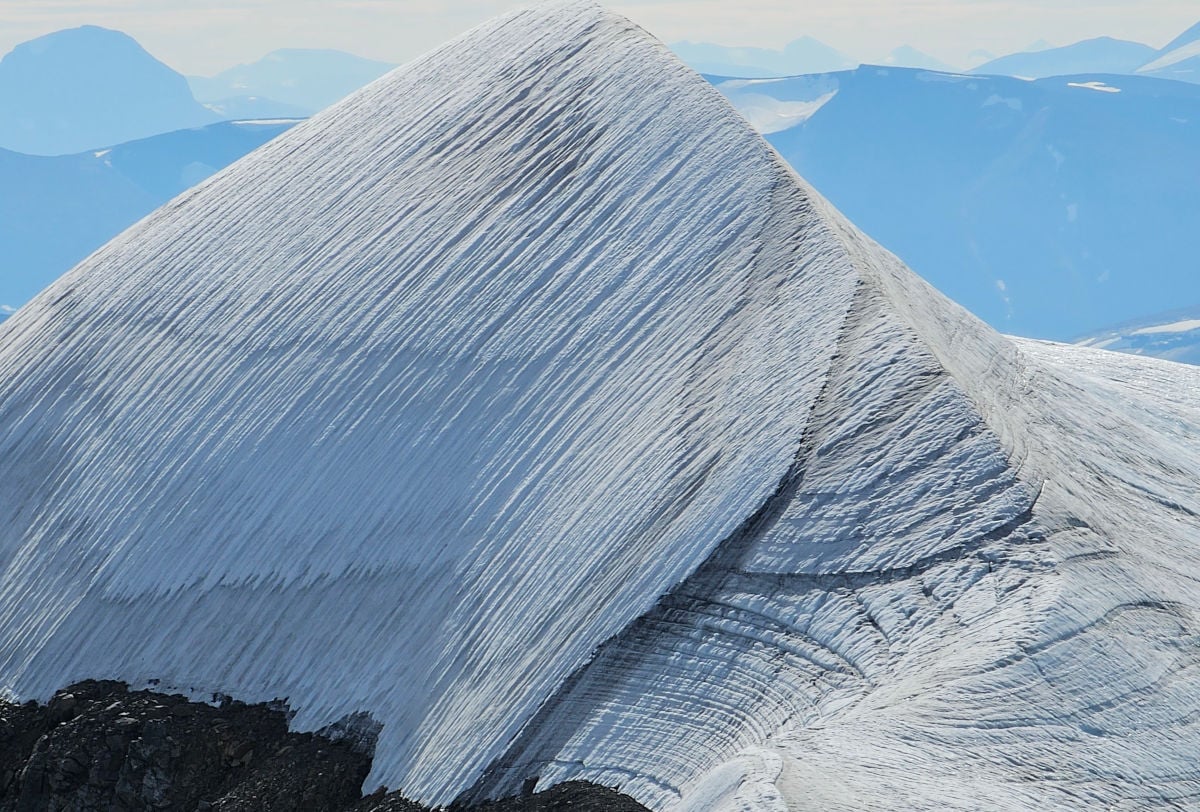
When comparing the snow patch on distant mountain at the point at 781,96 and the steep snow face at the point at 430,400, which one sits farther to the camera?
the snow patch on distant mountain at the point at 781,96

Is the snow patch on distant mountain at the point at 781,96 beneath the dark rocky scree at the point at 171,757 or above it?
beneath

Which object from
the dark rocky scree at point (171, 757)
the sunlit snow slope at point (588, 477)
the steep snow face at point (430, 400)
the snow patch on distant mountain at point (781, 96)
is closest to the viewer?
the sunlit snow slope at point (588, 477)

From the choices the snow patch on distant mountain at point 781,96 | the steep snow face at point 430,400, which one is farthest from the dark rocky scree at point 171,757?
the snow patch on distant mountain at point 781,96

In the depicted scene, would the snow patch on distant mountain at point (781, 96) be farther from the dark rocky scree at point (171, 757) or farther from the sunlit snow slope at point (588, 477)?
the dark rocky scree at point (171, 757)

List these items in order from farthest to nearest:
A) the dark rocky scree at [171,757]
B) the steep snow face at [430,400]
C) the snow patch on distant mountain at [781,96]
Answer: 1. the snow patch on distant mountain at [781,96]
2. the steep snow face at [430,400]
3. the dark rocky scree at [171,757]

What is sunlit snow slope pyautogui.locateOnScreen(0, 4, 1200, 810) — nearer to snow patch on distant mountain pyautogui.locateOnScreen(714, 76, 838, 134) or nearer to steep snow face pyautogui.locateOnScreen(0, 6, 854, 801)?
steep snow face pyautogui.locateOnScreen(0, 6, 854, 801)

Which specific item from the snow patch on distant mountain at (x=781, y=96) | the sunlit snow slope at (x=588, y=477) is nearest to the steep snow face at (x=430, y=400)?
the sunlit snow slope at (x=588, y=477)

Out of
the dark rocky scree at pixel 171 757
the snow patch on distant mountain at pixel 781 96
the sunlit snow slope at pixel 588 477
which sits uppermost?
the sunlit snow slope at pixel 588 477

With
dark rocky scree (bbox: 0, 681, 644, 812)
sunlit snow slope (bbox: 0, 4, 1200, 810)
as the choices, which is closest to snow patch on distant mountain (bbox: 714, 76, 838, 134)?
sunlit snow slope (bbox: 0, 4, 1200, 810)
